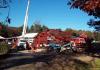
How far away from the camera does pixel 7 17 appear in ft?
54.2

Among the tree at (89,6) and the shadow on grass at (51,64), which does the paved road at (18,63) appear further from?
the tree at (89,6)

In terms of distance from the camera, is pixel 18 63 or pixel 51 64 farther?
pixel 18 63

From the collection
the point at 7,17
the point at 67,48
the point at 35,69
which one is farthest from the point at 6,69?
the point at 67,48

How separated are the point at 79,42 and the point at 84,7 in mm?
18993

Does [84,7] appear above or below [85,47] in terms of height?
above

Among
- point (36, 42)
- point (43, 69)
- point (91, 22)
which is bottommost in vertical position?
point (43, 69)

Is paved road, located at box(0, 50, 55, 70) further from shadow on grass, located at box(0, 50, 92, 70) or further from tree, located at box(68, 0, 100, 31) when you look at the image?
tree, located at box(68, 0, 100, 31)

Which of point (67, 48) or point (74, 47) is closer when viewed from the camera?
point (67, 48)

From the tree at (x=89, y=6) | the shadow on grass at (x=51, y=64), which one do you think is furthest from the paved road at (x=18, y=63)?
the tree at (x=89, y=6)

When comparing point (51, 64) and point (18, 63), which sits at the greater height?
point (18, 63)

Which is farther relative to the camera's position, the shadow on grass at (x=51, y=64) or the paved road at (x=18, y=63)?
the shadow on grass at (x=51, y=64)

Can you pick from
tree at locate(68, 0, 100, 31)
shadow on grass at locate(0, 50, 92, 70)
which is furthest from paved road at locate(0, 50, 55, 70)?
tree at locate(68, 0, 100, 31)

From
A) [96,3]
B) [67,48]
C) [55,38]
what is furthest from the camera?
[67,48]

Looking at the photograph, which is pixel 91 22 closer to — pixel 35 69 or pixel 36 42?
pixel 36 42
